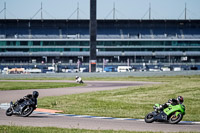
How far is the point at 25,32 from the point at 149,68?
38.0 meters

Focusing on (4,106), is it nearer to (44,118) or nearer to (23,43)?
(44,118)

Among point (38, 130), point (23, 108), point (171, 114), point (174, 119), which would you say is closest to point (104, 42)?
point (23, 108)

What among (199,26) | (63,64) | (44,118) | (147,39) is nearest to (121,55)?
(147,39)

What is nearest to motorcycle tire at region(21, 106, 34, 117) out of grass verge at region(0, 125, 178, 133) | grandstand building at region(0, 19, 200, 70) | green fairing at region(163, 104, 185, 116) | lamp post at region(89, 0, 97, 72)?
grass verge at region(0, 125, 178, 133)

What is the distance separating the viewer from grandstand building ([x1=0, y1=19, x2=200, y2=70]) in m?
123

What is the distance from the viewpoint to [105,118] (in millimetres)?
21609

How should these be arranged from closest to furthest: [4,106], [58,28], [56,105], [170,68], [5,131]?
[5,131] < [4,106] < [56,105] < [170,68] < [58,28]

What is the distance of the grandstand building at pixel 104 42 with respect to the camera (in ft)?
403

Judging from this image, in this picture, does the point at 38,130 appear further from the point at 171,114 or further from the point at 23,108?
the point at 171,114

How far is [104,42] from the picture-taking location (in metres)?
124

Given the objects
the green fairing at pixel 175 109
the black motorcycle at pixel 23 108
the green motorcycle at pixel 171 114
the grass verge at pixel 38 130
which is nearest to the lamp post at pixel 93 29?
the black motorcycle at pixel 23 108

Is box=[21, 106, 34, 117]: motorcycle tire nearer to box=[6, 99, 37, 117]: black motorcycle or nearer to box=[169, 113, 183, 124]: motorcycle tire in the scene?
box=[6, 99, 37, 117]: black motorcycle

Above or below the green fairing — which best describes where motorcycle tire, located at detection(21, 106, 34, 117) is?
below

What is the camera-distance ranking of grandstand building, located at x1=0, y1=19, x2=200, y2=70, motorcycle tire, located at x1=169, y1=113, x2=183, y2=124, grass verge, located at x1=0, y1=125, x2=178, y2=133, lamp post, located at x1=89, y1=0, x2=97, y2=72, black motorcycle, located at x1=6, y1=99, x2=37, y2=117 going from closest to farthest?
1. grass verge, located at x1=0, y1=125, x2=178, y2=133
2. motorcycle tire, located at x1=169, y1=113, x2=183, y2=124
3. black motorcycle, located at x1=6, y1=99, x2=37, y2=117
4. lamp post, located at x1=89, y1=0, x2=97, y2=72
5. grandstand building, located at x1=0, y1=19, x2=200, y2=70
